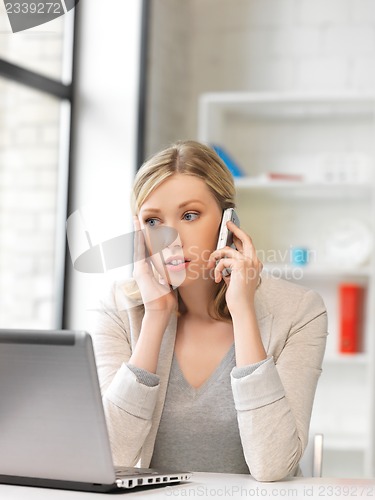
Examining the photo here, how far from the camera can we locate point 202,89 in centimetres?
395

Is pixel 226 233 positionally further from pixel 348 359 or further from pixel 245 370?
pixel 348 359

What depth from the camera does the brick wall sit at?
10.4ft

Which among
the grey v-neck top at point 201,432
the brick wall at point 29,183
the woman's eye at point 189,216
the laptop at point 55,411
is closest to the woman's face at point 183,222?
the woman's eye at point 189,216

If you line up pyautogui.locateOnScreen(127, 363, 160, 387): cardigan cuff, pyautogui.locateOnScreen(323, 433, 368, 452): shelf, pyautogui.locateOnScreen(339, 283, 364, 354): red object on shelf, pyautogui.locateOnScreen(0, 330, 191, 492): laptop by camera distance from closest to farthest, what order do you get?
pyautogui.locateOnScreen(0, 330, 191, 492): laptop < pyautogui.locateOnScreen(127, 363, 160, 387): cardigan cuff < pyautogui.locateOnScreen(323, 433, 368, 452): shelf < pyautogui.locateOnScreen(339, 283, 364, 354): red object on shelf

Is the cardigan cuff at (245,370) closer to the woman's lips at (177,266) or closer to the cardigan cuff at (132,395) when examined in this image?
the cardigan cuff at (132,395)

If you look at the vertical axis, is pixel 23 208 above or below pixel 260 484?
above

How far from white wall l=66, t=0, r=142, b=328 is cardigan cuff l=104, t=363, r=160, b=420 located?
1947 millimetres

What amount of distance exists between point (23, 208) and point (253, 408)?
1919mm

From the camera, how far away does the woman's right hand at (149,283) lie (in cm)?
182

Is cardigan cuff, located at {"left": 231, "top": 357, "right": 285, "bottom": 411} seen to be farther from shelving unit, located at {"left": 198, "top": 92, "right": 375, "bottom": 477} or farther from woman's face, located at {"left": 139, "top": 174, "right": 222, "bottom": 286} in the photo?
shelving unit, located at {"left": 198, "top": 92, "right": 375, "bottom": 477}

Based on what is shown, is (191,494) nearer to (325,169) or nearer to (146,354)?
(146,354)

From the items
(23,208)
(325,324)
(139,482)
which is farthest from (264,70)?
(139,482)

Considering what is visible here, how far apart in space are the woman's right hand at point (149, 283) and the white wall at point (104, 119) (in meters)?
1.71

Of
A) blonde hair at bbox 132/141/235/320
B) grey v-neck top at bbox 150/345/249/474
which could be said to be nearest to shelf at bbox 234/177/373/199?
blonde hair at bbox 132/141/235/320
